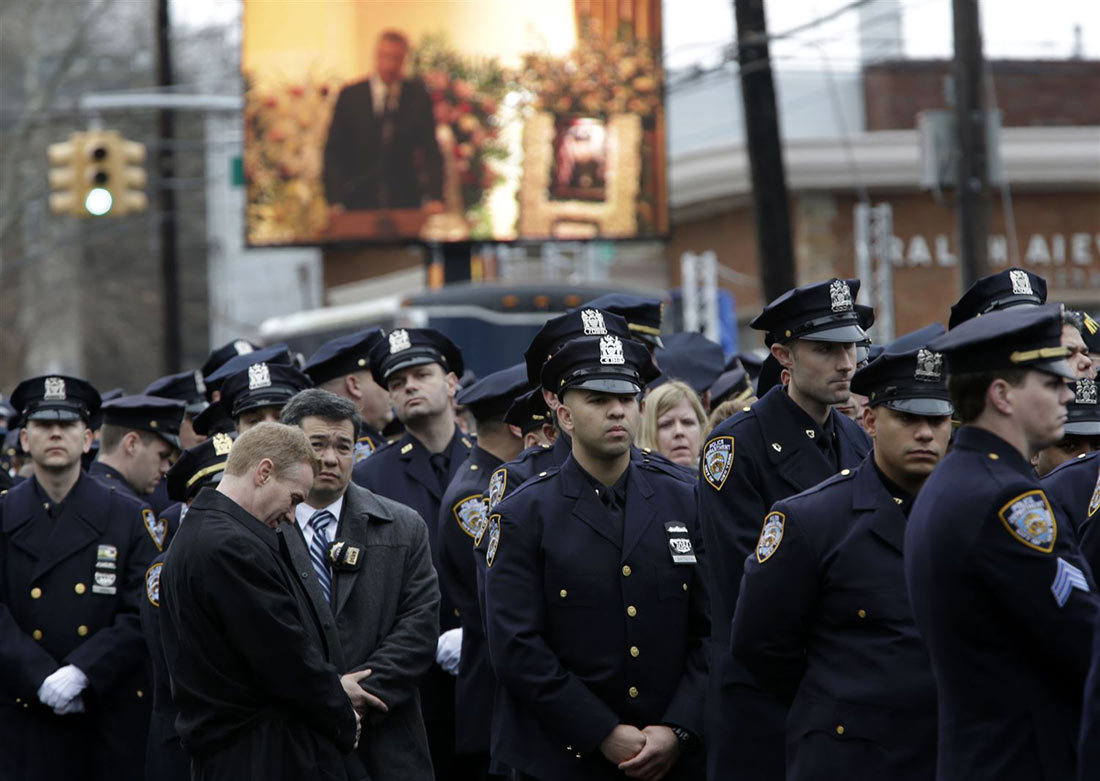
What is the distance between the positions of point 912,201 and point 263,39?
11.4 metres

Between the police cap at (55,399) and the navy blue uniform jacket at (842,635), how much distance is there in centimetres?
439

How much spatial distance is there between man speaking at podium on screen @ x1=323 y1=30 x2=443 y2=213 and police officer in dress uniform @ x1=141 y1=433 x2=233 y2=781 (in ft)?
55.4

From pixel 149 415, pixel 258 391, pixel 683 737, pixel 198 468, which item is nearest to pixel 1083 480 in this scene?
pixel 683 737

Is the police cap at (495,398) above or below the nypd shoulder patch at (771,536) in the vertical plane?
above

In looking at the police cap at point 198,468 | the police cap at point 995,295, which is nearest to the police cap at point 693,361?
the police cap at point 198,468

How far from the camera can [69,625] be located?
845 cm

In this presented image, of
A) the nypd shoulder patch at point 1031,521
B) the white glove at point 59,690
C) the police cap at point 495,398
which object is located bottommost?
the white glove at point 59,690

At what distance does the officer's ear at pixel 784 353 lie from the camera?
6.37 m

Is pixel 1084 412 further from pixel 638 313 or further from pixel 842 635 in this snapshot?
pixel 842 635

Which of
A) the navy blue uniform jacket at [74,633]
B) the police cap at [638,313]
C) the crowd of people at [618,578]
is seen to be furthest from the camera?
the navy blue uniform jacket at [74,633]

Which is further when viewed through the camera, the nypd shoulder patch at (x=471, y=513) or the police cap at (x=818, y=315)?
the nypd shoulder patch at (x=471, y=513)

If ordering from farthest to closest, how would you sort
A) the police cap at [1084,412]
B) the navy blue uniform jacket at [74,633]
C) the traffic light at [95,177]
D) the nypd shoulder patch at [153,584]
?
the traffic light at [95,177] < the navy blue uniform jacket at [74,633] < the nypd shoulder patch at [153,584] < the police cap at [1084,412]

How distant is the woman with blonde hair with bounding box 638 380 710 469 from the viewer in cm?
834

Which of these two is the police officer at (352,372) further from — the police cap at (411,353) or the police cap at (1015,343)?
the police cap at (1015,343)
